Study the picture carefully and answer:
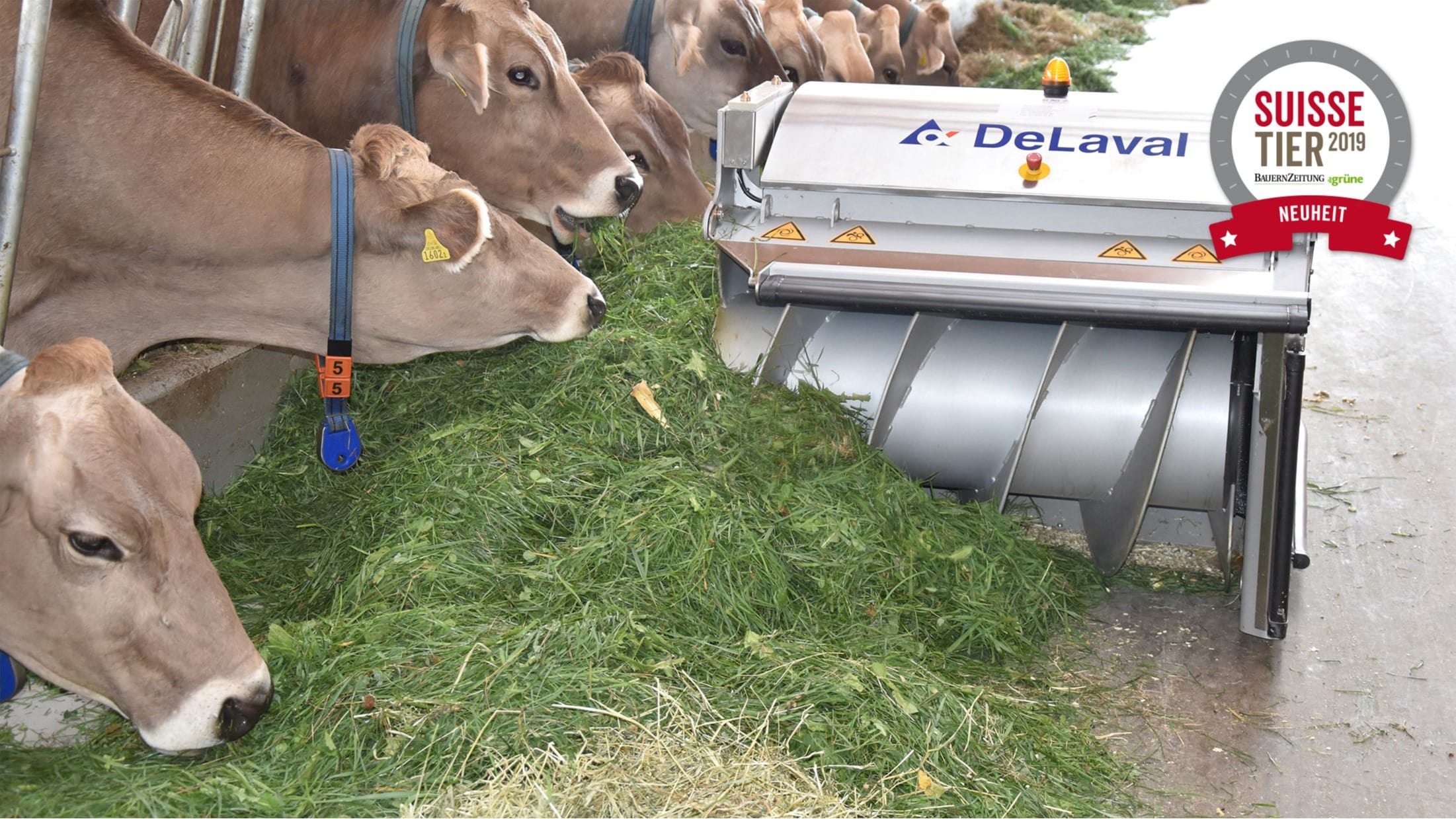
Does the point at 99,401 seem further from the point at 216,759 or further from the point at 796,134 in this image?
the point at 796,134

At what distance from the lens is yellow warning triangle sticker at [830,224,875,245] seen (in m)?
3.78

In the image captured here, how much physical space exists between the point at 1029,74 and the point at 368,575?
8471 mm

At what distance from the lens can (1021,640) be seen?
11.1 ft

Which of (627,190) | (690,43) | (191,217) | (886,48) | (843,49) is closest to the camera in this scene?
(191,217)

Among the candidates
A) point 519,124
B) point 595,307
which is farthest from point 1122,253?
point 519,124

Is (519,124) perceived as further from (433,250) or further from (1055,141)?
(1055,141)

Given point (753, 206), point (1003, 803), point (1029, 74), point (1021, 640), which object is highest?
point (753, 206)

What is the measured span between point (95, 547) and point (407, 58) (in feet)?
7.58

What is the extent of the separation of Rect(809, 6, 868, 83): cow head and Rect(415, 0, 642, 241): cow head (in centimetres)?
306

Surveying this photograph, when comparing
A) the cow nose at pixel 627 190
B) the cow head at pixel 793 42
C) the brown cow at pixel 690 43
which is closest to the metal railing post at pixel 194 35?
the cow nose at pixel 627 190

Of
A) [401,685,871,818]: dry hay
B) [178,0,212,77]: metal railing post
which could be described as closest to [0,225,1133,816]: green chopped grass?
[401,685,871,818]: dry hay

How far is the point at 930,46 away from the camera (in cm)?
827

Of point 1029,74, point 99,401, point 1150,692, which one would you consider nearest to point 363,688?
point 99,401

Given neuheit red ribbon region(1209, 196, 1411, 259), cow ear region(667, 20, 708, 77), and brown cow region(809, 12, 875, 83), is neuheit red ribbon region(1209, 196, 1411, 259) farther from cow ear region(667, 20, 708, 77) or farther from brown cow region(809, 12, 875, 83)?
brown cow region(809, 12, 875, 83)
